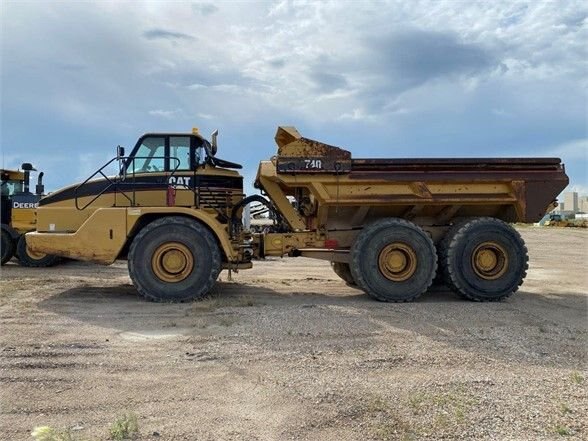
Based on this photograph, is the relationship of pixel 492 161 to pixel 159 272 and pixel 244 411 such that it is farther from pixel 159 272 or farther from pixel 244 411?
pixel 244 411

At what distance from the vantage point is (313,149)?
884 cm

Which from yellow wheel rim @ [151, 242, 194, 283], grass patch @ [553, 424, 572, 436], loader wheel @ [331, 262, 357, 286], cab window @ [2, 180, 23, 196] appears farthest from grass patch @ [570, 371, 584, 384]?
cab window @ [2, 180, 23, 196]

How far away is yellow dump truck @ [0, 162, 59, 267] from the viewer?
1432 cm

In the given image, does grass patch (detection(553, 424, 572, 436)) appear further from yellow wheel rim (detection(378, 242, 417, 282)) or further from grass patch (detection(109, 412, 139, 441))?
yellow wheel rim (detection(378, 242, 417, 282))

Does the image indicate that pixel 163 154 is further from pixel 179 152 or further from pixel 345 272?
pixel 345 272

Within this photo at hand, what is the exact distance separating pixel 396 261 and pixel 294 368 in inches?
159

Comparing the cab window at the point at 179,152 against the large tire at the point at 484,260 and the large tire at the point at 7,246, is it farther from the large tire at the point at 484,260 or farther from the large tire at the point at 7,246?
the large tire at the point at 7,246

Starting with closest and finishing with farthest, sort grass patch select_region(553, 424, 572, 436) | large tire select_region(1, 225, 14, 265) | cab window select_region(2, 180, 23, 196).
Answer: grass patch select_region(553, 424, 572, 436) < large tire select_region(1, 225, 14, 265) < cab window select_region(2, 180, 23, 196)

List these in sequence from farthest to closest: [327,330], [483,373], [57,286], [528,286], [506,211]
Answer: [528,286], [57,286], [506,211], [327,330], [483,373]

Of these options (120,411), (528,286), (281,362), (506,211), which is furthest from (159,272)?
(528,286)

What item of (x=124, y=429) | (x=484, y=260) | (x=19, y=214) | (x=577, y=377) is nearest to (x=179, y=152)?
(x=484, y=260)

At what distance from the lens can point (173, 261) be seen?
28.0 ft

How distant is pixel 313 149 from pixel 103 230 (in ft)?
11.9

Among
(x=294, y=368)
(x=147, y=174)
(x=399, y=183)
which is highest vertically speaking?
(x=147, y=174)
